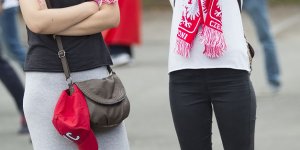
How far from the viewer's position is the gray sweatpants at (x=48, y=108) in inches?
149

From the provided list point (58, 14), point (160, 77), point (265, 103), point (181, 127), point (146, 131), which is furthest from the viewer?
point (160, 77)

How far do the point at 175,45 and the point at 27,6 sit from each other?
68cm

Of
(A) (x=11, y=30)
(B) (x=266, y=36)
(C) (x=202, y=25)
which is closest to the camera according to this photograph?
(C) (x=202, y=25)

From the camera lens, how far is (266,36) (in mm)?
8320

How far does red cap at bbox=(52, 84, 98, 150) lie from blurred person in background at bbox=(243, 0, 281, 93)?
4.65 metres

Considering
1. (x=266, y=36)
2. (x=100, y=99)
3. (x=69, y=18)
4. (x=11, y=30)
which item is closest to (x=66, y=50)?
(x=69, y=18)

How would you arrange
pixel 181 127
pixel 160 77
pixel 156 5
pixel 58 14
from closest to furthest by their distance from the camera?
pixel 58 14 < pixel 181 127 < pixel 160 77 < pixel 156 5

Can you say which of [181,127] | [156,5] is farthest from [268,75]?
[156,5]

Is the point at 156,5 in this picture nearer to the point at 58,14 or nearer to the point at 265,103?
the point at 265,103

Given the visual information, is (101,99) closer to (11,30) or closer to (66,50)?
(66,50)

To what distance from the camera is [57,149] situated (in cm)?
384

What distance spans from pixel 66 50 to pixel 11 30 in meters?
3.97

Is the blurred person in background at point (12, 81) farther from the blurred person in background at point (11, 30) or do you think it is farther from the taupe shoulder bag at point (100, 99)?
the taupe shoulder bag at point (100, 99)

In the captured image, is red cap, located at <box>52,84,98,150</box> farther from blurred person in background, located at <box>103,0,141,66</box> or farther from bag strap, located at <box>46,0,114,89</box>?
blurred person in background, located at <box>103,0,141,66</box>
